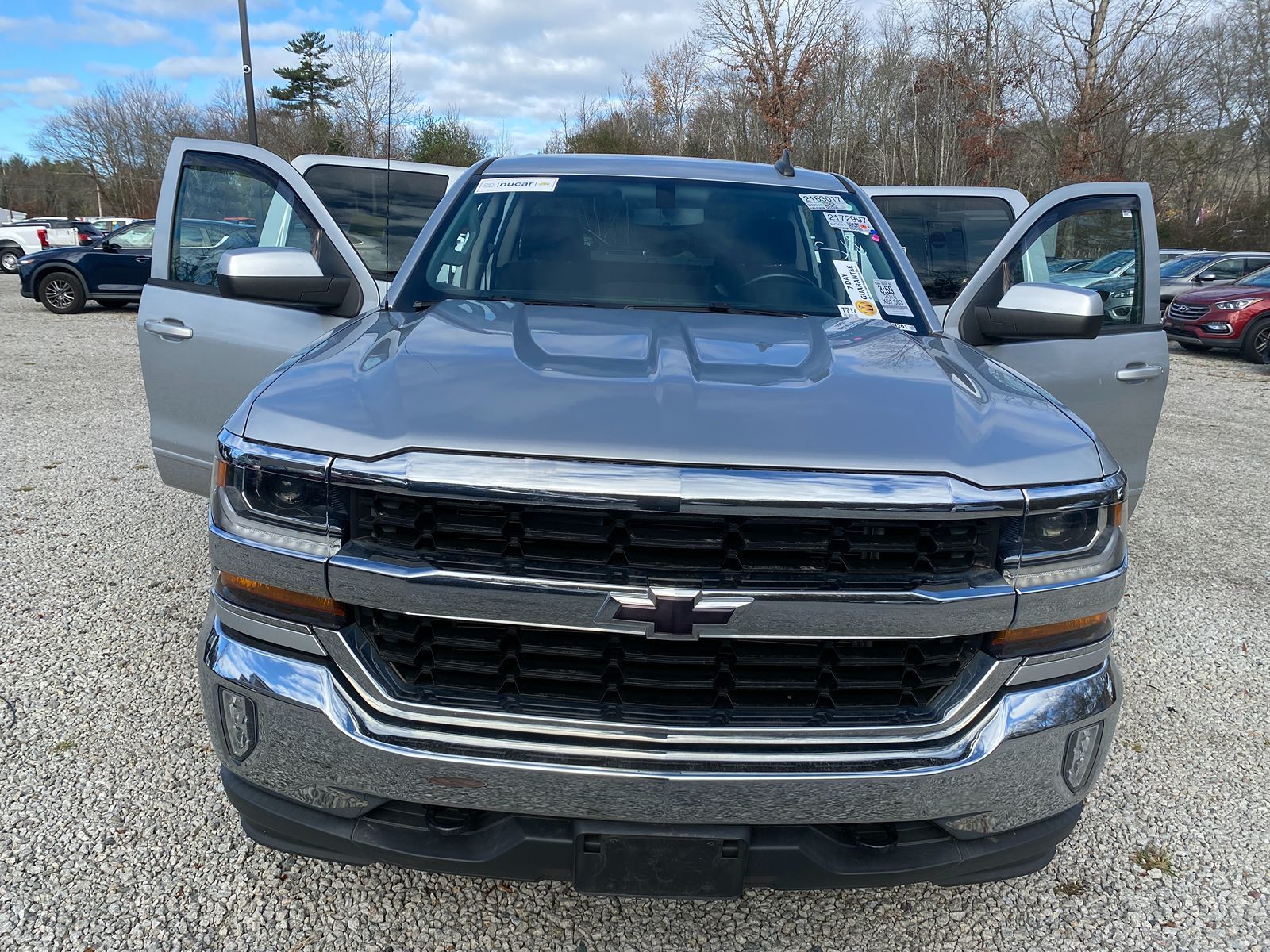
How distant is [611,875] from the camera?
1.77 m

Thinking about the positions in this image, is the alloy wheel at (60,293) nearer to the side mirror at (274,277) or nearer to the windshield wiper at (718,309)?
the side mirror at (274,277)

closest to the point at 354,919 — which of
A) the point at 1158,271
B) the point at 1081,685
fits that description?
the point at 1081,685

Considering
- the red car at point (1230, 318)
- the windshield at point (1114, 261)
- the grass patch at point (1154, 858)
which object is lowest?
the grass patch at point (1154, 858)

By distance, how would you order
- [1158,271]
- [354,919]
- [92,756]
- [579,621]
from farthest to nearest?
[1158,271] → [92,756] → [354,919] → [579,621]

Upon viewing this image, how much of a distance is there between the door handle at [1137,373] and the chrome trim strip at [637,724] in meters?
2.49

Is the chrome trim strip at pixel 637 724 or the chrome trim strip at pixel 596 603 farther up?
the chrome trim strip at pixel 596 603

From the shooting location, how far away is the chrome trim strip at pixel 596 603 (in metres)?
1.71

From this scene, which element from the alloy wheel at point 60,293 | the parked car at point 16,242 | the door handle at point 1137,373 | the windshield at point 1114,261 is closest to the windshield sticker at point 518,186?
the windshield at point 1114,261

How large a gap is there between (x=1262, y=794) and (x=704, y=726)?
90.5 inches

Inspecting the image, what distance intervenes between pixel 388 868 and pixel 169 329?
7.77 ft

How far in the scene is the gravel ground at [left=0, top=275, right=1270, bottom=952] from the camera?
229cm

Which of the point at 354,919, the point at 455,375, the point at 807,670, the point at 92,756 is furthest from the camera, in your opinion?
the point at 92,756

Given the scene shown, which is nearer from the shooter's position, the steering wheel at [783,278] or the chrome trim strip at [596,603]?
the chrome trim strip at [596,603]

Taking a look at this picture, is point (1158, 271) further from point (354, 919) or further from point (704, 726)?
point (354, 919)
